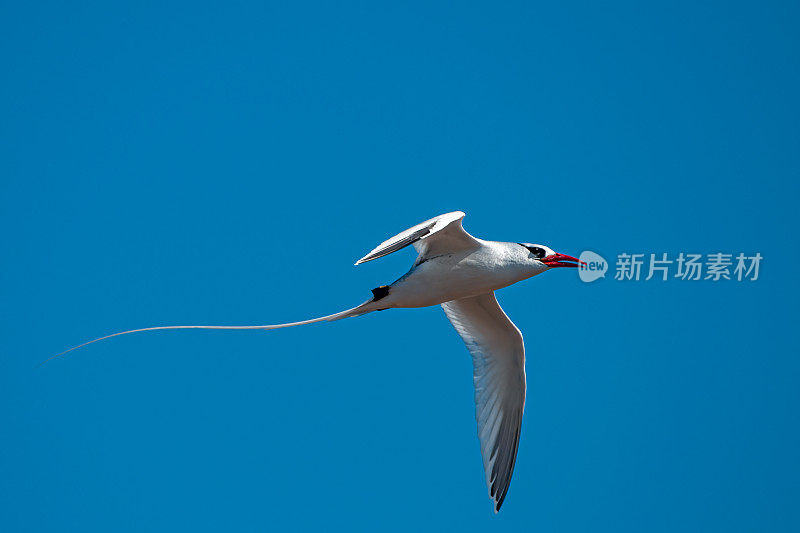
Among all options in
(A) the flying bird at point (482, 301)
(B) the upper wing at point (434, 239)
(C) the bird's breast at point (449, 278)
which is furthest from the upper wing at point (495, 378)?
(B) the upper wing at point (434, 239)

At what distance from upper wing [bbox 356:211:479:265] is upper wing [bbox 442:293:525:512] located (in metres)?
1.25

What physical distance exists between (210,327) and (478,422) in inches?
134

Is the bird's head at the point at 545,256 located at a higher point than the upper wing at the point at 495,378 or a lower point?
higher

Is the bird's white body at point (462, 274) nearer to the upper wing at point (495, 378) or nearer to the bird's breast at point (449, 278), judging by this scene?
the bird's breast at point (449, 278)

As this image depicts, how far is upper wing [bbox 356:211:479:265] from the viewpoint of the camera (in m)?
7.96

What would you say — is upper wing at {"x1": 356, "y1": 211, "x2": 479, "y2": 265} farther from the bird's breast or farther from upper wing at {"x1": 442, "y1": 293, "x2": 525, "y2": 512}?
upper wing at {"x1": 442, "y1": 293, "x2": 525, "y2": 512}

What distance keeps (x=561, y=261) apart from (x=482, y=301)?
1193mm

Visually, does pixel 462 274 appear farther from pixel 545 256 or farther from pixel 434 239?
pixel 545 256

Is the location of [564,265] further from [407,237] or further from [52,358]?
[52,358]

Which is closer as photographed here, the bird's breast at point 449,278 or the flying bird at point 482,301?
the flying bird at point 482,301

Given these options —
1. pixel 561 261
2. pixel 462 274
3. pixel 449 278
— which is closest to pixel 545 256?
pixel 561 261

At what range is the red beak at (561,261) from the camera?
986cm

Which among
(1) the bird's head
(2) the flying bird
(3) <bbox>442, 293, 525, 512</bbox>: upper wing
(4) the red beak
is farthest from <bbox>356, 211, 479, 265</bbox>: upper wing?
(3) <bbox>442, 293, 525, 512</bbox>: upper wing

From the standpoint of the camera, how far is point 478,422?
→ 1085cm
